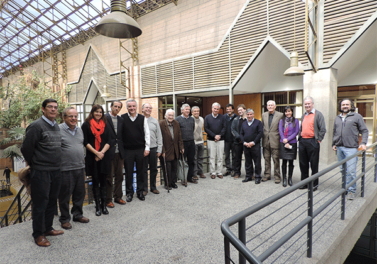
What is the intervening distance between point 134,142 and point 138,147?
13cm

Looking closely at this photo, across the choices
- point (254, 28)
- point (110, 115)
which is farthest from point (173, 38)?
point (110, 115)

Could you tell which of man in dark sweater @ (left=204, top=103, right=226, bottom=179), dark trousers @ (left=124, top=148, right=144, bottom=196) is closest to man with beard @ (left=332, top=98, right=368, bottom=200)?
man in dark sweater @ (left=204, top=103, right=226, bottom=179)

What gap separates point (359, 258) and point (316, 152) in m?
6.30

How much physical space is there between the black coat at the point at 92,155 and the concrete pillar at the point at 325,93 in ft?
20.4

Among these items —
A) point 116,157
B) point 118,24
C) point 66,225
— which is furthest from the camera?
point 116,157

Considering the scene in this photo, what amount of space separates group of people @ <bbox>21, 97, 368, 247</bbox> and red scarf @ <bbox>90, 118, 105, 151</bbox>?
14mm

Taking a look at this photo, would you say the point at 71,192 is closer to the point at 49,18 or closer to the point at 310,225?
the point at 310,225

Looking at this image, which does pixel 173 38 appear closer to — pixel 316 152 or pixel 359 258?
pixel 316 152

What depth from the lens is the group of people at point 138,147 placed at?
2906mm

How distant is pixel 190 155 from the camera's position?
5418 millimetres

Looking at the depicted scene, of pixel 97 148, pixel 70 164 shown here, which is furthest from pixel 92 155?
pixel 70 164

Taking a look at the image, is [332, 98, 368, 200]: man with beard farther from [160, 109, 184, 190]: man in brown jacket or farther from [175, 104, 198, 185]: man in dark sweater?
[160, 109, 184, 190]: man in brown jacket

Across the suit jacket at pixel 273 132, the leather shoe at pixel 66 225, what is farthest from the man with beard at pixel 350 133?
the leather shoe at pixel 66 225

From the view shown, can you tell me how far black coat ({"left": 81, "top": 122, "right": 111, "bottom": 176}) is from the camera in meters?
3.60
